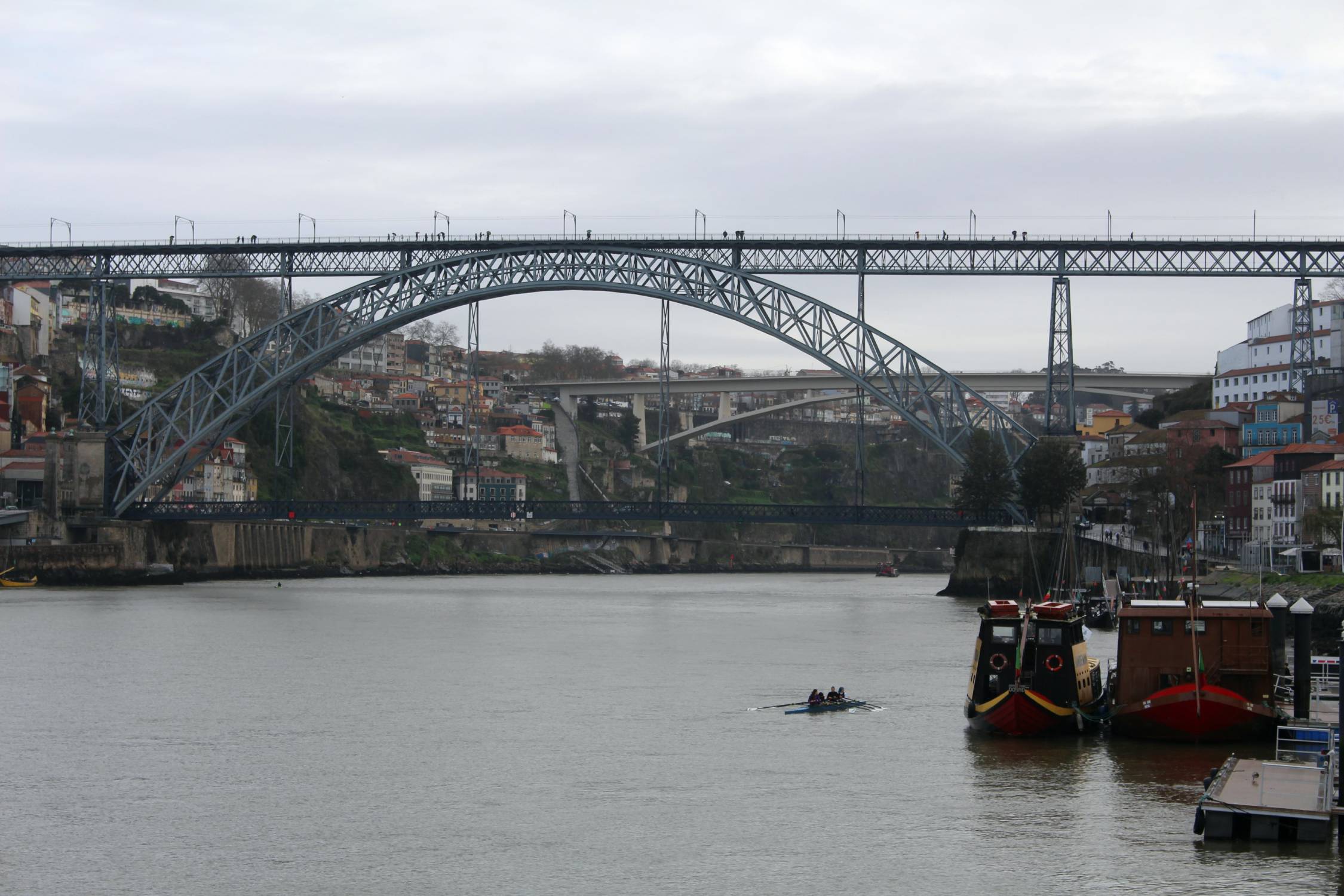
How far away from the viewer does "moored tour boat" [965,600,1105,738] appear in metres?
31.8

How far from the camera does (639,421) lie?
6801 inches

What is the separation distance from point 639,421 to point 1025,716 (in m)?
142

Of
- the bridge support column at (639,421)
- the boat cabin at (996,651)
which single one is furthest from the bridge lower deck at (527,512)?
the bridge support column at (639,421)

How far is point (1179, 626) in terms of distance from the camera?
99.5 ft

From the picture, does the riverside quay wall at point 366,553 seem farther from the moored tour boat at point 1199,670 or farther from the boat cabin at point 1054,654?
the moored tour boat at point 1199,670

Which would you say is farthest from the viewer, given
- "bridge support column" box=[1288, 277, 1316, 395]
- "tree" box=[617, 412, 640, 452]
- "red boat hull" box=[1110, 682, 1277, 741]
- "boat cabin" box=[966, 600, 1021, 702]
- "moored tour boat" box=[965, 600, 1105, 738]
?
"tree" box=[617, 412, 640, 452]

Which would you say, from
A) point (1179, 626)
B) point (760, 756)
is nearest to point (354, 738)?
point (760, 756)

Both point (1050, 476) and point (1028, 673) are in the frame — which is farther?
point (1050, 476)

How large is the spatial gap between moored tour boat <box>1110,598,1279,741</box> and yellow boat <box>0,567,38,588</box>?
205ft

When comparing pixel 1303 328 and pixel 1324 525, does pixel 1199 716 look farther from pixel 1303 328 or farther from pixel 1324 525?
pixel 1303 328

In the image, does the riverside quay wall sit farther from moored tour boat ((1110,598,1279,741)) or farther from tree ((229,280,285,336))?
moored tour boat ((1110,598,1279,741))

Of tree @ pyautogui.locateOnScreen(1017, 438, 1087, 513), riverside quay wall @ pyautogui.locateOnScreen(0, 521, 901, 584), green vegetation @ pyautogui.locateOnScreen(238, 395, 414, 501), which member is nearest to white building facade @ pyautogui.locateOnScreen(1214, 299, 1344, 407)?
tree @ pyautogui.locateOnScreen(1017, 438, 1087, 513)

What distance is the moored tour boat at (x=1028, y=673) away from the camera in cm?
3175

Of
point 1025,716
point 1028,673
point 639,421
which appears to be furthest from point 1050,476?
point 639,421
